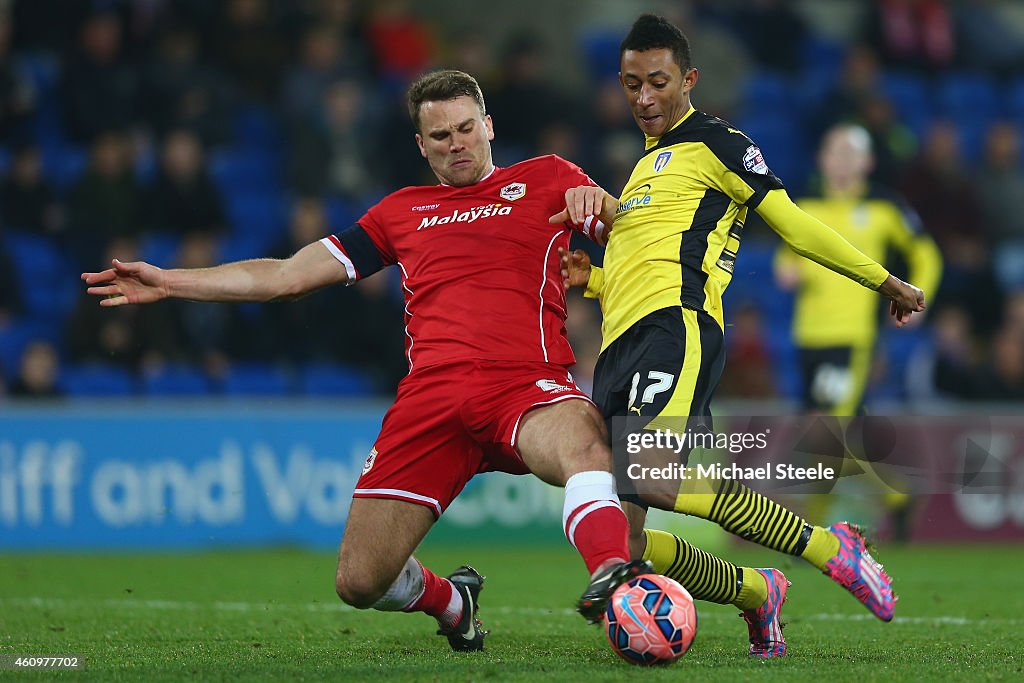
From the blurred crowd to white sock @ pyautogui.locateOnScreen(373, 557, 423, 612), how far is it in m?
6.39

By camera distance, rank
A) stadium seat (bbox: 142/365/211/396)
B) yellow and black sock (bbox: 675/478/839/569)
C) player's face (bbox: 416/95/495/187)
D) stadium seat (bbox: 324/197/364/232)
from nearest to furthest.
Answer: yellow and black sock (bbox: 675/478/839/569) → player's face (bbox: 416/95/495/187) → stadium seat (bbox: 142/365/211/396) → stadium seat (bbox: 324/197/364/232)

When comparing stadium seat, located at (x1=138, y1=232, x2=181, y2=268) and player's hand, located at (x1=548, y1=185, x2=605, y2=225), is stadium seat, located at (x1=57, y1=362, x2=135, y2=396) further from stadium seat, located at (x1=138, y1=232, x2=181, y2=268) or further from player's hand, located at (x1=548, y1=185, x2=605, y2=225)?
player's hand, located at (x1=548, y1=185, x2=605, y2=225)

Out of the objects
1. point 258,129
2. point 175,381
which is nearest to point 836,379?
point 175,381

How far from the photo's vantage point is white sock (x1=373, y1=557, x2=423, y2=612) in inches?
217

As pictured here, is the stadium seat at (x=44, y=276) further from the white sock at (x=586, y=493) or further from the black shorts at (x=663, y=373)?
the white sock at (x=586, y=493)

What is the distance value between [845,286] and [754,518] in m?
5.01

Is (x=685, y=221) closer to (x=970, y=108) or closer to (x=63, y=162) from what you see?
(x=63, y=162)

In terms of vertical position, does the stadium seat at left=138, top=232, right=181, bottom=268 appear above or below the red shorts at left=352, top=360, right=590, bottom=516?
below

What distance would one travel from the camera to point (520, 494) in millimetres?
11680

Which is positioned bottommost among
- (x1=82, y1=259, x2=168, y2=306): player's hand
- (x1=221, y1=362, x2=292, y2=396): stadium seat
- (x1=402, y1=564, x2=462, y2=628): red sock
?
(x1=221, y1=362, x2=292, y2=396): stadium seat

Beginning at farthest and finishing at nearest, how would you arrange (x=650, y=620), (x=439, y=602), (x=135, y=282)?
(x=439, y=602) → (x=135, y=282) → (x=650, y=620)

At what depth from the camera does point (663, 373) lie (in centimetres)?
523

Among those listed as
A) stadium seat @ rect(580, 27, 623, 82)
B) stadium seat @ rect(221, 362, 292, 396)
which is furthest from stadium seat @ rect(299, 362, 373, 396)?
stadium seat @ rect(580, 27, 623, 82)

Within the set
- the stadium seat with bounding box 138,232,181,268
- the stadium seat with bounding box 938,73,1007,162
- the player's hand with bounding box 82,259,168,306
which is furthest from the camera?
the stadium seat with bounding box 938,73,1007,162
